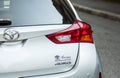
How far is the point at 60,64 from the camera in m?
3.76

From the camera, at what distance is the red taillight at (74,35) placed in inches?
149

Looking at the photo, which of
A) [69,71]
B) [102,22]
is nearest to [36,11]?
[69,71]

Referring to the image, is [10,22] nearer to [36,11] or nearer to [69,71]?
[36,11]

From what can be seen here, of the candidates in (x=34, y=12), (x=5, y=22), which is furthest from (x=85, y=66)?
(x=5, y=22)

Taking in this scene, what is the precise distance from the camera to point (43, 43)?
12.2 feet

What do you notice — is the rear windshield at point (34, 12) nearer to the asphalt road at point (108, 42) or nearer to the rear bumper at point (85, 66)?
the rear bumper at point (85, 66)

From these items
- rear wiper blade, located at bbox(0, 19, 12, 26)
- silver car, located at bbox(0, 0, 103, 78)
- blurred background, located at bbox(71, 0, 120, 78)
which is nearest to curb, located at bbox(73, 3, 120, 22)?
blurred background, located at bbox(71, 0, 120, 78)

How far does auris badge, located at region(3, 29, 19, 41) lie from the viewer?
3590 millimetres

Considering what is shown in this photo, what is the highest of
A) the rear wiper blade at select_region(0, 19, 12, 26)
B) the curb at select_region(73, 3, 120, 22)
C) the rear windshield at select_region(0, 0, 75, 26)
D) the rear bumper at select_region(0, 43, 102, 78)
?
the curb at select_region(73, 3, 120, 22)

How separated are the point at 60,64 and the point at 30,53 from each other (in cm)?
31

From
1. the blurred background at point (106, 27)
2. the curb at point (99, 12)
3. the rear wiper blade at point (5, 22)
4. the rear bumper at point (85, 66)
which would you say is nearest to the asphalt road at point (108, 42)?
the blurred background at point (106, 27)

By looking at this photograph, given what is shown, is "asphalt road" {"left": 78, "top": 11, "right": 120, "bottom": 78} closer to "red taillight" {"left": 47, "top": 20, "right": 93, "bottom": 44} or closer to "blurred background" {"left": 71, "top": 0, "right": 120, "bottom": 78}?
"blurred background" {"left": 71, "top": 0, "right": 120, "bottom": 78}

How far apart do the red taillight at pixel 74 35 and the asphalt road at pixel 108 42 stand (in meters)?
2.50

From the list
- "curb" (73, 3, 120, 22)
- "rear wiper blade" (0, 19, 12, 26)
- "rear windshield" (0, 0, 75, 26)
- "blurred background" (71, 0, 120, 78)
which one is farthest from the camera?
"curb" (73, 3, 120, 22)
